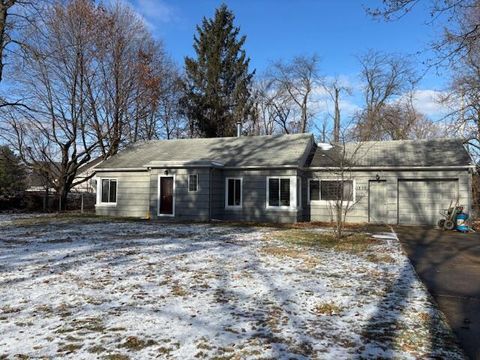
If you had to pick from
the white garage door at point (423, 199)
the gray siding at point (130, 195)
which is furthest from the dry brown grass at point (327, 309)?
the gray siding at point (130, 195)

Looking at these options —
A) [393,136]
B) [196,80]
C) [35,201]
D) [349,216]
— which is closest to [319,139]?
[393,136]

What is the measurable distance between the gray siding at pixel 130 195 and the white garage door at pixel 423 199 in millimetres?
11326

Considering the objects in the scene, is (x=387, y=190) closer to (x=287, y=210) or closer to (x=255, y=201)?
(x=287, y=210)

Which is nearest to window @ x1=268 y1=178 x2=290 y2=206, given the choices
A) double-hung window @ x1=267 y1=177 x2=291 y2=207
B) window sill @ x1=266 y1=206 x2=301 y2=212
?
double-hung window @ x1=267 y1=177 x2=291 y2=207

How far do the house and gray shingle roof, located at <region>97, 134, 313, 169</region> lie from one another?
0.21 ft

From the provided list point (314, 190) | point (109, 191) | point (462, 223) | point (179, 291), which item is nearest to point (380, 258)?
point (179, 291)

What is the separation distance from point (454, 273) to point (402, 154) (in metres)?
11.7

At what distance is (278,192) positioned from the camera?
1816 centimetres

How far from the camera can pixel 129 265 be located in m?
7.70

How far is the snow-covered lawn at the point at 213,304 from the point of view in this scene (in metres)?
4.00

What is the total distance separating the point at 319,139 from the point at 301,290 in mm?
30255

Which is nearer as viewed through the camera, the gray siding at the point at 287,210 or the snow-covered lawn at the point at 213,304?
the snow-covered lawn at the point at 213,304

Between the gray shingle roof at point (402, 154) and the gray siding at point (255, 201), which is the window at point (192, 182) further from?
the gray shingle roof at point (402, 154)

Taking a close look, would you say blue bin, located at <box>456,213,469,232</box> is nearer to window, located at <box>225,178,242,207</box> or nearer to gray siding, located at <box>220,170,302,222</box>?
gray siding, located at <box>220,170,302,222</box>
